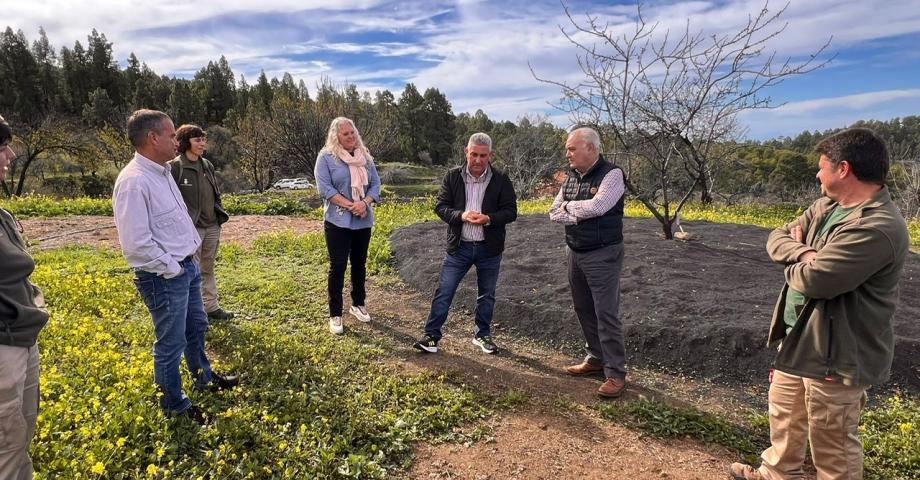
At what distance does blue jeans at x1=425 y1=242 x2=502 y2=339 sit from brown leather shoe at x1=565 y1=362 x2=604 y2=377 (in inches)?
37.7

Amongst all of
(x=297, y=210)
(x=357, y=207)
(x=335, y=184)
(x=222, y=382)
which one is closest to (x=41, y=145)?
(x=297, y=210)

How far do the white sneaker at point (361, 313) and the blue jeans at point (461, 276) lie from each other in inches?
41.3

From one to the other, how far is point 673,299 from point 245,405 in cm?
421

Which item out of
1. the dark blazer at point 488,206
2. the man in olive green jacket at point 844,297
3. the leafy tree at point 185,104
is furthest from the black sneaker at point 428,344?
the leafy tree at point 185,104

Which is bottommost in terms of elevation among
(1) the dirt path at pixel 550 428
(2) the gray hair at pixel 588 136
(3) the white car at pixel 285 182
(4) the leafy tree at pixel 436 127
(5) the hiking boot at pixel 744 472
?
(3) the white car at pixel 285 182

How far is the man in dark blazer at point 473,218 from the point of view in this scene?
14.3ft

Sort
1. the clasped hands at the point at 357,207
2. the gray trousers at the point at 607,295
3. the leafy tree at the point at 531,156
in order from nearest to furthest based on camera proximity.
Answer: the gray trousers at the point at 607,295 → the clasped hands at the point at 357,207 → the leafy tree at the point at 531,156

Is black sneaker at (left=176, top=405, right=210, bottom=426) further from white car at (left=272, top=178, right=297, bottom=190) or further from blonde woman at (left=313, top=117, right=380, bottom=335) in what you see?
white car at (left=272, top=178, right=297, bottom=190)

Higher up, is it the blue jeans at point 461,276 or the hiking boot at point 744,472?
the blue jeans at point 461,276

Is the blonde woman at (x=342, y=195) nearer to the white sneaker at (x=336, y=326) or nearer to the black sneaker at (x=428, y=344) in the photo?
the white sneaker at (x=336, y=326)

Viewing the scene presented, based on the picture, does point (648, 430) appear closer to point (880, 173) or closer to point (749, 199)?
point (880, 173)

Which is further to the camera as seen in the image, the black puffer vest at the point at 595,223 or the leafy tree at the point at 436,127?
the leafy tree at the point at 436,127

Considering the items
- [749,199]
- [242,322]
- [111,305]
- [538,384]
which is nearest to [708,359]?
[538,384]

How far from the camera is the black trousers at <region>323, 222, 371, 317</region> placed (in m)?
4.91
